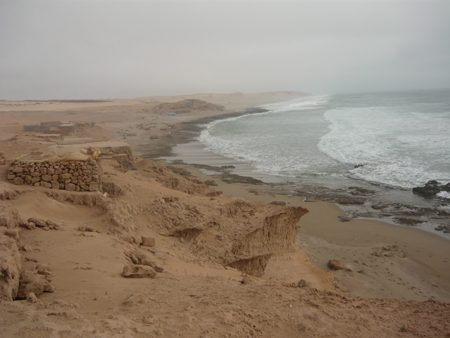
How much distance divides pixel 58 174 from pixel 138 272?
379cm

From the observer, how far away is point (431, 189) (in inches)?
511

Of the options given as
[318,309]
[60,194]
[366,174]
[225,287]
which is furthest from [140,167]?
[366,174]

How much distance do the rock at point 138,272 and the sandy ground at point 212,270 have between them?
0.44ft

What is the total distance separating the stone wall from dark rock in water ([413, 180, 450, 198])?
1189 cm

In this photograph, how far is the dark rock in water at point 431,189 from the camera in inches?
502

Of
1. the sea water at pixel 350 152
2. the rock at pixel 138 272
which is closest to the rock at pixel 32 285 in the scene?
the rock at pixel 138 272

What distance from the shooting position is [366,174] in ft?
51.9

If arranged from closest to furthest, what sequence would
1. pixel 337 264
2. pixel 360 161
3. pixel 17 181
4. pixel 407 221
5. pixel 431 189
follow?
pixel 17 181
pixel 337 264
pixel 407 221
pixel 431 189
pixel 360 161

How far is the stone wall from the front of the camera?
6.85m

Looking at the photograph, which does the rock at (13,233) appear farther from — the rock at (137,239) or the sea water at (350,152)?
the sea water at (350,152)

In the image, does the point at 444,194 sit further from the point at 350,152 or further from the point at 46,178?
the point at 46,178

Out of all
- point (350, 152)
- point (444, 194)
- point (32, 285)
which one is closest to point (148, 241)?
point (32, 285)

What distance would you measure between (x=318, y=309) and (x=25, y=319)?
3.19m

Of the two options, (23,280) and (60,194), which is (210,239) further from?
(23,280)
